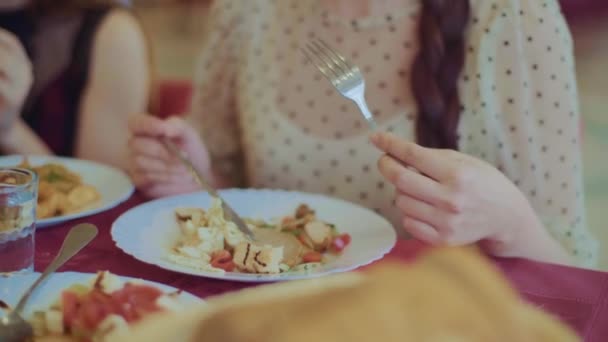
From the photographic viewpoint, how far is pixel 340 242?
42.9 inches

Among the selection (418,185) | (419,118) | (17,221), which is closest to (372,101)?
(419,118)

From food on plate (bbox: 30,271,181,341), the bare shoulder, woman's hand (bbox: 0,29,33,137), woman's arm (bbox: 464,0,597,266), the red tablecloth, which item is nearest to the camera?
food on plate (bbox: 30,271,181,341)

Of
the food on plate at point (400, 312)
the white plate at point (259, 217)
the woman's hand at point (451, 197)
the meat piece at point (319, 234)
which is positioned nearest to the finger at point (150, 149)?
the white plate at point (259, 217)

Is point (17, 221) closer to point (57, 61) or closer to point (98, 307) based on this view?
point (98, 307)

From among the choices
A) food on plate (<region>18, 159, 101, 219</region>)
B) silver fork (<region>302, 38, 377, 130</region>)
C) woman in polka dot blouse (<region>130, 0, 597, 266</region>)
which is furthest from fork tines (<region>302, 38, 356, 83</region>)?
food on plate (<region>18, 159, 101, 219</region>)

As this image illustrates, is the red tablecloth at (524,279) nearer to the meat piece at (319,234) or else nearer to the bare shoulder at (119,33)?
the meat piece at (319,234)

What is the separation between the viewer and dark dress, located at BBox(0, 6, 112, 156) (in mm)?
1831

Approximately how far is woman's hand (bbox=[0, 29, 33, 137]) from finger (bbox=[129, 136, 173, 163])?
0.28m

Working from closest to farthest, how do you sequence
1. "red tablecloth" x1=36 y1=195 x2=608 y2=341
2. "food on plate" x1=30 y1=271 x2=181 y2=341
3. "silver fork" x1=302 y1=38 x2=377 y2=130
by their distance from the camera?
"food on plate" x1=30 y1=271 x2=181 y2=341
"red tablecloth" x1=36 y1=195 x2=608 y2=341
"silver fork" x1=302 y1=38 x2=377 y2=130

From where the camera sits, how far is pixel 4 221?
968mm

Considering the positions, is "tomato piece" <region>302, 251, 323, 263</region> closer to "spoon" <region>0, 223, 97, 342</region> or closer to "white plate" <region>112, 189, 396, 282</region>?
"white plate" <region>112, 189, 396, 282</region>

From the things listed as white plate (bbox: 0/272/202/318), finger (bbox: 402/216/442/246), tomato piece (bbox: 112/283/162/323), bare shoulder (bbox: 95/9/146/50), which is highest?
bare shoulder (bbox: 95/9/146/50)

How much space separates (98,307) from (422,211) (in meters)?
0.45

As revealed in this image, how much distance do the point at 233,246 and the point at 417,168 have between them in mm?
262
